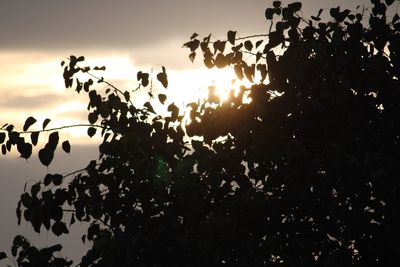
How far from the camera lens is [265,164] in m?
8.41

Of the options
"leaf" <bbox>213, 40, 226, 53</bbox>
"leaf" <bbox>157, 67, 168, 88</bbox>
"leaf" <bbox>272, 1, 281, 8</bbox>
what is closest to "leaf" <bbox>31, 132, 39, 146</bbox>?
"leaf" <bbox>157, 67, 168, 88</bbox>

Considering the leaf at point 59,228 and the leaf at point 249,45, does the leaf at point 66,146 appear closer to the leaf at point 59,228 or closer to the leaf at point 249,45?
the leaf at point 59,228

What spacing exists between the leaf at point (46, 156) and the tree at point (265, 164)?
12 mm

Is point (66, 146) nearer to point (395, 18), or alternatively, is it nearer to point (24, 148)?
point (24, 148)

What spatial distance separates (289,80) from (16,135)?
11.0 feet

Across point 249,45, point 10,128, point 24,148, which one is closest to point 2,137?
point 10,128

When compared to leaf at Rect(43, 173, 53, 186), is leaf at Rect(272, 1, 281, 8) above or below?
above

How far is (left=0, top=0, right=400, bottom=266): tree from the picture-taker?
22.6 feet

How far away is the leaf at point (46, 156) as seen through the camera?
21.5 ft

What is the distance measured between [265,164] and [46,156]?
302 cm

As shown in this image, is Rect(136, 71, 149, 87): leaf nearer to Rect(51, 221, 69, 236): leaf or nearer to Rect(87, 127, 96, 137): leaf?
Rect(87, 127, 96, 137): leaf

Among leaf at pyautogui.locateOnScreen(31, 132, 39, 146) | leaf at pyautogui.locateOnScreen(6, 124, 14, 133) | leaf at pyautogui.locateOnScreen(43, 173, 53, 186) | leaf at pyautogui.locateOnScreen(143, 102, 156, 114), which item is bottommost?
leaf at pyautogui.locateOnScreen(43, 173, 53, 186)

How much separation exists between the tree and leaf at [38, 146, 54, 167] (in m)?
0.01

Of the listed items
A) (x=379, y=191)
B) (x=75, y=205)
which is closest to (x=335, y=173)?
(x=379, y=191)
